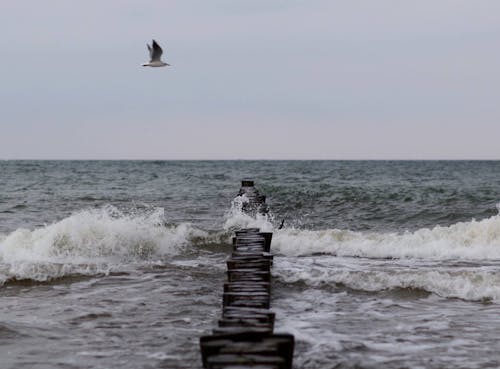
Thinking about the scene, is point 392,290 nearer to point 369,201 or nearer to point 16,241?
point 16,241

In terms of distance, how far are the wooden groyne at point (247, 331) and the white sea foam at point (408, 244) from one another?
545cm

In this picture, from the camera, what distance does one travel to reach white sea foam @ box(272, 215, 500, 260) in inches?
591

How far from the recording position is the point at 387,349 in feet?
26.1

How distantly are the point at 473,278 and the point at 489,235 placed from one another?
4884mm

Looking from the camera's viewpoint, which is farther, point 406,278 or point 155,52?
point 155,52

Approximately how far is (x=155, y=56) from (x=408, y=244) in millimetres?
7758

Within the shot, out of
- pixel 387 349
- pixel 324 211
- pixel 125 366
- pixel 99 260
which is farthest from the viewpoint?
pixel 324 211

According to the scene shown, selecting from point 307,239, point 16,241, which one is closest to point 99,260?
point 16,241

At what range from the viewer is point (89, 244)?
15.4 m

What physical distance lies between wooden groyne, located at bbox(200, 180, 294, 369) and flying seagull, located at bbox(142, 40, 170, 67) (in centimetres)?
604

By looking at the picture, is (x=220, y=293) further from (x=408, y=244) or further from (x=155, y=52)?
(x=408, y=244)

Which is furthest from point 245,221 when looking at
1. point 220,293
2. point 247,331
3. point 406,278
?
point 247,331

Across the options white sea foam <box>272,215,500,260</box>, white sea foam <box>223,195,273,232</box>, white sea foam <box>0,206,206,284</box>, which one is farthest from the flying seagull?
white sea foam <box>223,195,273,232</box>

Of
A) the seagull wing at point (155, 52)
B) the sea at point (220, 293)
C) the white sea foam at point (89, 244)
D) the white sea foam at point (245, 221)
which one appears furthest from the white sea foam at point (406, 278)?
the seagull wing at point (155, 52)
